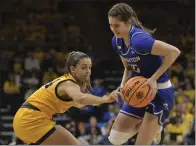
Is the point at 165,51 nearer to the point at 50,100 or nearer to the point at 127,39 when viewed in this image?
the point at 127,39

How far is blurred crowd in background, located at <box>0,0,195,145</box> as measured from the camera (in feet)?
36.6

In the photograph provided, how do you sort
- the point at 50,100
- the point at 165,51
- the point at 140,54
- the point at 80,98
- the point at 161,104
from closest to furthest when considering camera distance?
the point at 80,98 < the point at 165,51 < the point at 50,100 < the point at 140,54 < the point at 161,104

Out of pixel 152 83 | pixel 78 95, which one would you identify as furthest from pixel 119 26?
pixel 78 95

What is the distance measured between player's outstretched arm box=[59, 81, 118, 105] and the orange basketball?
0.43 meters

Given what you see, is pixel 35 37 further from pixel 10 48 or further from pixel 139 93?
pixel 139 93

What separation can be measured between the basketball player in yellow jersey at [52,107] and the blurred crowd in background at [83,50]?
5216mm

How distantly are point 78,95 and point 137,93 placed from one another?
0.59m

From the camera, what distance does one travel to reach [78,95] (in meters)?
4.59

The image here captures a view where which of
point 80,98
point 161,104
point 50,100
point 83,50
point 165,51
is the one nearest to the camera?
point 80,98

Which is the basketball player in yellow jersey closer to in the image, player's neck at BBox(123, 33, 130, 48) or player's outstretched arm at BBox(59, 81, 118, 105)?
player's outstretched arm at BBox(59, 81, 118, 105)

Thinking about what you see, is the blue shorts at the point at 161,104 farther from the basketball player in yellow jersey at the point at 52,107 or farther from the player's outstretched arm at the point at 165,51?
the basketball player in yellow jersey at the point at 52,107

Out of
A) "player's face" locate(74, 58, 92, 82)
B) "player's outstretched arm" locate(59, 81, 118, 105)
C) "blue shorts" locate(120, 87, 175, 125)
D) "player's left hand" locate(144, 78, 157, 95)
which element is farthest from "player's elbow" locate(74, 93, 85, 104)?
"blue shorts" locate(120, 87, 175, 125)

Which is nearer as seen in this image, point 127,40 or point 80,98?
point 80,98

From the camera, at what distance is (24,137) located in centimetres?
498
